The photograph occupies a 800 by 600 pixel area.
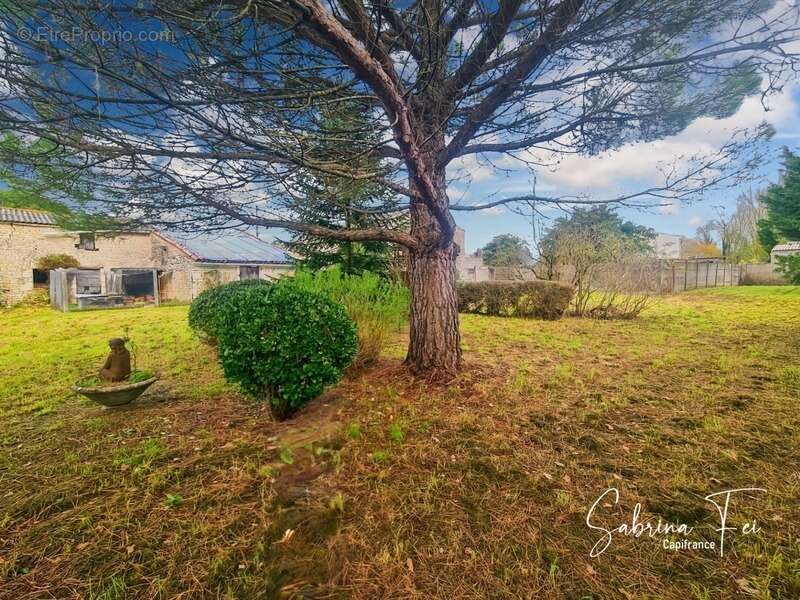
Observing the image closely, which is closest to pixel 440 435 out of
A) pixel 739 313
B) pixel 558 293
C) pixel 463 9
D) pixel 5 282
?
pixel 463 9

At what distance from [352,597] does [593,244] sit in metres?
9.69

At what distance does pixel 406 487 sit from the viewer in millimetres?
2025

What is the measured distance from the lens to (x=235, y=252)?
53.9ft

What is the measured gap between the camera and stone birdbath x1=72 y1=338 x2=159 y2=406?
3066 mm

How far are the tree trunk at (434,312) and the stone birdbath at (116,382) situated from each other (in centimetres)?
279

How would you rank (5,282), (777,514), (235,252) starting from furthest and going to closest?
(235,252), (5,282), (777,514)

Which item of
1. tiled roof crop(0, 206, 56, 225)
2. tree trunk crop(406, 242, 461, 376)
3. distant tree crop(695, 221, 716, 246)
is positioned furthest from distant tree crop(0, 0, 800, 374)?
distant tree crop(695, 221, 716, 246)

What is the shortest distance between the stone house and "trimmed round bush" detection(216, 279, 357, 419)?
9550 mm

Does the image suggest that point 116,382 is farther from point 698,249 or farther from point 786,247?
point 698,249

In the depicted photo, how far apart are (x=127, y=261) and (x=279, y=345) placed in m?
15.9

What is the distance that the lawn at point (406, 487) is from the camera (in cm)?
143

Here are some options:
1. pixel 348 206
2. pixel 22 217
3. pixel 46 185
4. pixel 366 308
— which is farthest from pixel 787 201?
pixel 22 217

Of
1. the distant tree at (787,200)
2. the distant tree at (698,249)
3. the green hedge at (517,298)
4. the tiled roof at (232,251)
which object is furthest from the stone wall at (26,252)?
the distant tree at (698,249)

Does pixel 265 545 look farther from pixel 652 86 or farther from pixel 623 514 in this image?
pixel 652 86
